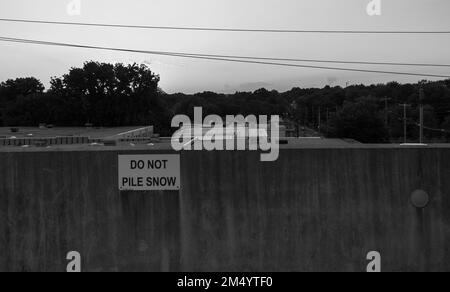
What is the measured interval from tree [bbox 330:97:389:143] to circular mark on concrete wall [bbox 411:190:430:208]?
267 ft

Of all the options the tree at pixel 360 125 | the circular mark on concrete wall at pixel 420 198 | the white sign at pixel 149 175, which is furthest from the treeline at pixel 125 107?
the white sign at pixel 149 175

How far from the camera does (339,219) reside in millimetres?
7332

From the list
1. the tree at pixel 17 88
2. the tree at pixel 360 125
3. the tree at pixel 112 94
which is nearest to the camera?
the tree at pixel 112 94

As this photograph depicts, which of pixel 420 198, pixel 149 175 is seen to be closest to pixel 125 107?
pixel 149 175

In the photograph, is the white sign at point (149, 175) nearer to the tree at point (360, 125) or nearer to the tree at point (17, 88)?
the tree at point (360, 125)

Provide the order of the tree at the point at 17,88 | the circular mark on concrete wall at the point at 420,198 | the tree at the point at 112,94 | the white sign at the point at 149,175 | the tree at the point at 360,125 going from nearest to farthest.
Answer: the circular mark on concrete wall at the point at 420,198
the white sign at the point at 149,175
the tree at the point at 112,94
the tree at the point at 360,125
the tree at the point at 17,88

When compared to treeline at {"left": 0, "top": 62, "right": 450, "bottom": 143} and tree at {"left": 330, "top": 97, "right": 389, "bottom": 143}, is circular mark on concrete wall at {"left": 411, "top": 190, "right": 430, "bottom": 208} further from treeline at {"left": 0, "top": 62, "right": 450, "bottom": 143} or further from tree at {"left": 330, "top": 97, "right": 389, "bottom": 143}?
tree at {"left": 330, "top": 97, "right": 389, "bottom": 143}

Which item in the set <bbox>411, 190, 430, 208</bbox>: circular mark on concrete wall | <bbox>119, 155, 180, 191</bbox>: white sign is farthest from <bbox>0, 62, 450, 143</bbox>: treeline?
<bbox>119, 155, 180, 191</bbox>: white sign

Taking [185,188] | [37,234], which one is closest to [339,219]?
[185,188]

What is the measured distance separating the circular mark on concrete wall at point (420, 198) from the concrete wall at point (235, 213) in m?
0.08

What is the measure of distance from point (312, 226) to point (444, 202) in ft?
6.43

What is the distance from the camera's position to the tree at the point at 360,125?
87125 millimetres

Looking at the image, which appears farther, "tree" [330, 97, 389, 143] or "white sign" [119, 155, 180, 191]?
"tree" [330, 97, 389, 143]

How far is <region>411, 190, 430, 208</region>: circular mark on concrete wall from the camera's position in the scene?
728 cm
